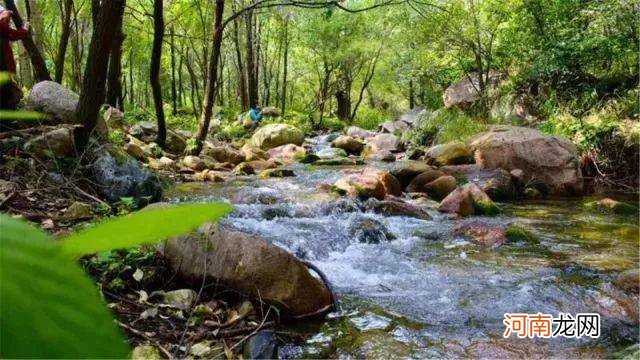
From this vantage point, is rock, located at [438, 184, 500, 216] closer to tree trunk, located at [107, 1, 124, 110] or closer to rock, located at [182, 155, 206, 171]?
rock, located at [182, 155, 206, 171]

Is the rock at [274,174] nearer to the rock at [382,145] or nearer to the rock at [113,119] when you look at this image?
the rock at [113,119]

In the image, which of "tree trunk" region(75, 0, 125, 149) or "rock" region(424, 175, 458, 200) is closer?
"tree trunk" region(75, 0, 125, 149)

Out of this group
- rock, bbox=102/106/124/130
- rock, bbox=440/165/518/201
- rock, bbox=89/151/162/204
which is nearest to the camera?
rock, bbox=89/151/162/204

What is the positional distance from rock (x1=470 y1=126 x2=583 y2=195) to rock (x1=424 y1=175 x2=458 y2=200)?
Result: 208cm

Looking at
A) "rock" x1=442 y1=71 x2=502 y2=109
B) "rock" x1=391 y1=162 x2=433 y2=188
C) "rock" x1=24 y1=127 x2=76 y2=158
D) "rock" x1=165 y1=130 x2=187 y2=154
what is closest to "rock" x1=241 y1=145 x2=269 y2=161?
"rock" x1=165 y1=130 x2=187 y2=154

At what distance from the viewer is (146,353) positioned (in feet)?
9.59

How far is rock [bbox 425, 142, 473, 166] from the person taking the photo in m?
12.7

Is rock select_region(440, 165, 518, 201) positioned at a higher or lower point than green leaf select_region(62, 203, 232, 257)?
lower

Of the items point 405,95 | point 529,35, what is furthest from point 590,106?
point 405,95

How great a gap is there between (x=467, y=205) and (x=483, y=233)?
1.66 m

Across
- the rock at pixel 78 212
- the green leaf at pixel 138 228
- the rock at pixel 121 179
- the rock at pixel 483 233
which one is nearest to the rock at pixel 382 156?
the rock at pixel 483 233

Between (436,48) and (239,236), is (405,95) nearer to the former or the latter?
(436,48)

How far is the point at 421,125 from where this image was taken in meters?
17.7

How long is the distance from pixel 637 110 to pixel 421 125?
7408 mm
